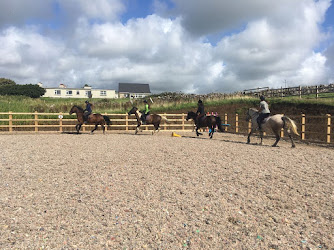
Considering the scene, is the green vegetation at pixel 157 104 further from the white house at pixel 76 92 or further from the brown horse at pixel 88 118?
the white house at pixel 76 92

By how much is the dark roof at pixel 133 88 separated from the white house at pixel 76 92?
14.3 feet

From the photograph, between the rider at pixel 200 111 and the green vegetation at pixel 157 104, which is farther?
the green vegetation at pixel 157 104

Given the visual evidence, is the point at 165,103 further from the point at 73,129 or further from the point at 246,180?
the point at 246,180

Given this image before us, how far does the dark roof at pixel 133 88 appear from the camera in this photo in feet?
228

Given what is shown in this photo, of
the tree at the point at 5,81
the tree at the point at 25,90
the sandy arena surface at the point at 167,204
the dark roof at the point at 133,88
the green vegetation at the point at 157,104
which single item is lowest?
the sandy arena surface at the point at 167,204

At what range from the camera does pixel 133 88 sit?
71.2m

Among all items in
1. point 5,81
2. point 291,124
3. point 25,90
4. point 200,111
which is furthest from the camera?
→ point 5,81

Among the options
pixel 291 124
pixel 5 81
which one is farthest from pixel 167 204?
pixel 5 81

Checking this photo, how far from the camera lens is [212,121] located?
14.6m

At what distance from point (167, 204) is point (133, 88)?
6886 centimetres

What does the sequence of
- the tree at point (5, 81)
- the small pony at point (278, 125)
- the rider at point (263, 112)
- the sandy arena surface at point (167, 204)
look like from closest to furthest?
the sandy arena surface at point (167, 204)
the small pony at point (278, 125)
the rider at point (263, 112)
the tree at point (5, 81)

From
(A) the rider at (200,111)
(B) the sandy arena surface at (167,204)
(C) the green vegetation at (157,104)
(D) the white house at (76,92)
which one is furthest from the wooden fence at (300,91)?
(D) the white house at (76,92)

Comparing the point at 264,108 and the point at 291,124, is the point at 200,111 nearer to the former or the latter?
the point at 264,108

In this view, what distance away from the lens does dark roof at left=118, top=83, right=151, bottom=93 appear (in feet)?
228
